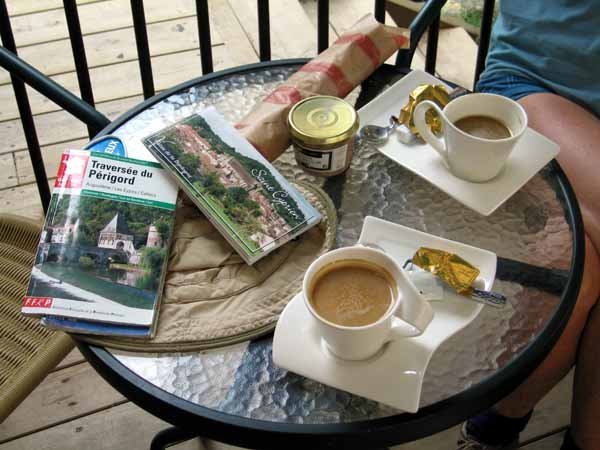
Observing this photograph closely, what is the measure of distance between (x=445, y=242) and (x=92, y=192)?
0.43m

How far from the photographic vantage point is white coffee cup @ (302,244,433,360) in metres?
0.73

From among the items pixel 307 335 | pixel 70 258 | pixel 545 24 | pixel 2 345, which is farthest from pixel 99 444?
pixel 545 24

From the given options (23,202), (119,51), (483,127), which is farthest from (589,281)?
(119,51)

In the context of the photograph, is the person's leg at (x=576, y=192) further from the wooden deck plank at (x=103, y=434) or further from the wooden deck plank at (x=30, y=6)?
the wooden deck plank at (x=30, y=6)

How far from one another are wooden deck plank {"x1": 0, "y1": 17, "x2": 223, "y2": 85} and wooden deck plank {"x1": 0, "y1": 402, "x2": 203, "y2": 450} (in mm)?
982

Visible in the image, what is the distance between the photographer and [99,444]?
139 centimetres

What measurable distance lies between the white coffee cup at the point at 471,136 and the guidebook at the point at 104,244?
0.34 m

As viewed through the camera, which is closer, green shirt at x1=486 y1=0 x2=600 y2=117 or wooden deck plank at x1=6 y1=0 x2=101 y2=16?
green shirt at x1=486 y1=0 x2=600 y2=117

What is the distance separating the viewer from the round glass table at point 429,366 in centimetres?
77

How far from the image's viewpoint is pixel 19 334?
1.10 metres

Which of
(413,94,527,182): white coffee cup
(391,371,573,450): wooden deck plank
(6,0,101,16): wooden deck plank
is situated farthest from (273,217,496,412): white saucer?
(6,0,101,16): wooden deck plank

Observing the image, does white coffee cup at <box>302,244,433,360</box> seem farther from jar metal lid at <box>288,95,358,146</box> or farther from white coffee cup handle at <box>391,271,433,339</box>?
jar metal lid at <box>288,95,358,146</box>

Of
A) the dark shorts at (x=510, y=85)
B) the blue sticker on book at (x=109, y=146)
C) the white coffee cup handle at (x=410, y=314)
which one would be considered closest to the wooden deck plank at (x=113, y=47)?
the dark shorts at (x=510, y=85)

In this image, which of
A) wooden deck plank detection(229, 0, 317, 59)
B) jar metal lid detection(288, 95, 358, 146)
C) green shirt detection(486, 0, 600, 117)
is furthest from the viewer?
wooden deck plank detection(229, 0, 317, 59)
